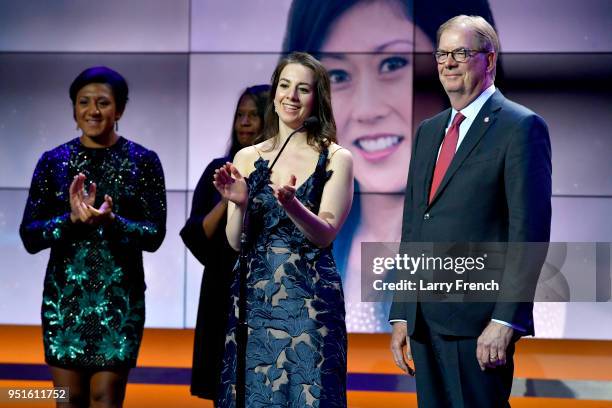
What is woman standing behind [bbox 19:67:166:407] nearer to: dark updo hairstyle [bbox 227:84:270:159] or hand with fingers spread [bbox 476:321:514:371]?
dark updo hairstyle [bbox 227:84:270:159]

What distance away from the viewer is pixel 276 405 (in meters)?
2.75

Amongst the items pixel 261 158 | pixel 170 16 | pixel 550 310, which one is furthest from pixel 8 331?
pixel 261 158

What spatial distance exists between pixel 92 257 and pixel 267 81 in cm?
352

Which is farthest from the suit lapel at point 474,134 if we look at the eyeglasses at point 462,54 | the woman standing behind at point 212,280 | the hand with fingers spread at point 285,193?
the woman standing behind at point 212,280

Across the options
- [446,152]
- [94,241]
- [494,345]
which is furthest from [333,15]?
[494,345]

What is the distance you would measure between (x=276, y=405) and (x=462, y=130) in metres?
0.98

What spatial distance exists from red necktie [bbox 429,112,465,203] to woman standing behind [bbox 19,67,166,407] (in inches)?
48.7

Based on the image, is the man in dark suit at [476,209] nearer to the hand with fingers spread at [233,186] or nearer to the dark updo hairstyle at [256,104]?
the hand with fingers spread at [233,186]

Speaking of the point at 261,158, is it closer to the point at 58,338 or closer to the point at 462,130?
the point at 462,130

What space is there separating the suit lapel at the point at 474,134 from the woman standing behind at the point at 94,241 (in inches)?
51.4

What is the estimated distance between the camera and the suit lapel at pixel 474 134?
2.53 metres

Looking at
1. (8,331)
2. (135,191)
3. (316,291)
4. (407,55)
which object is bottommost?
(8,331)

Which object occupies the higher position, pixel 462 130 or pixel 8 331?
pixel 462 130

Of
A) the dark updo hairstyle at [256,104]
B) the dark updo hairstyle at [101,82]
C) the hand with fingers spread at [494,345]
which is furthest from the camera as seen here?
the dark updo hairstyle at [256,104]
